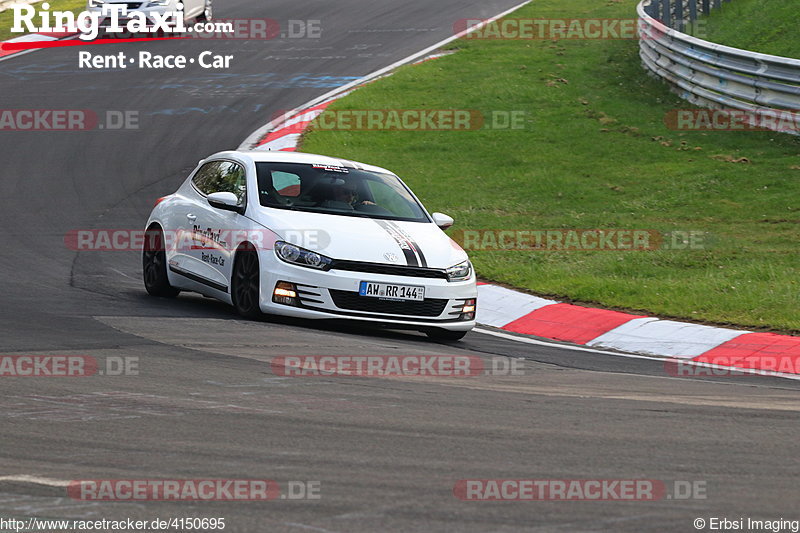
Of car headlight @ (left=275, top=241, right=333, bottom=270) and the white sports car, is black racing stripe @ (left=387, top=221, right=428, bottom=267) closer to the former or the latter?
the white sports car

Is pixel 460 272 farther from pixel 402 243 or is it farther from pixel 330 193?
pixel 330 193

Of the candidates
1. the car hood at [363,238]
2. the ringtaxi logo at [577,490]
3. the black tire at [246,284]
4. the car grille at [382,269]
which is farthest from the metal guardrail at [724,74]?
the ringtaxi logo at [577,490]

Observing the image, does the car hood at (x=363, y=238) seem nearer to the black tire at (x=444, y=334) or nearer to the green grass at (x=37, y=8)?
the black tire at (x=444, y=334)

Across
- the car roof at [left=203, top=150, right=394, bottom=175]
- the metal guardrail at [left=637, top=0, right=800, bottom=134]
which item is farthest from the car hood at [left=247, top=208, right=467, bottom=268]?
the metal guardrail at [left=637, top=0, right=800, bottom=134]

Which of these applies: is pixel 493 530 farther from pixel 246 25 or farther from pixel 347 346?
pixel 246 25

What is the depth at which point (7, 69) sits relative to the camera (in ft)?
83.5

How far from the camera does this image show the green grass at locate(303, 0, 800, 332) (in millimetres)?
12031

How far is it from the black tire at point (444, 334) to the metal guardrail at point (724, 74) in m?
9.52

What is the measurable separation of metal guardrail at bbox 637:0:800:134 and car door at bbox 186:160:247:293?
32.5 ft

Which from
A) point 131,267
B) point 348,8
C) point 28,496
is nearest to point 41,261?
point 131,267

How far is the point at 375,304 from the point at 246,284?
1146 millimetres

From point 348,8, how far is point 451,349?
82.3 ft

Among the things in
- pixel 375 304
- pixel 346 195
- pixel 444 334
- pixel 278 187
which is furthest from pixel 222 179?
pixel 444 334

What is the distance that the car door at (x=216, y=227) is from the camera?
1024cm
